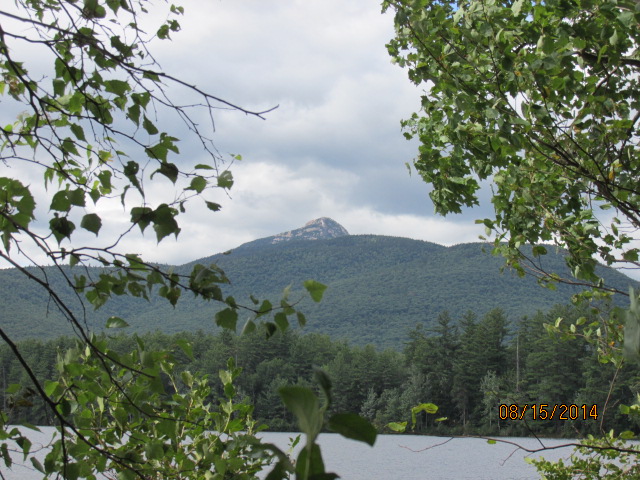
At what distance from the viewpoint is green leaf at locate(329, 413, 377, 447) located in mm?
390

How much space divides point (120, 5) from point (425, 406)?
1195 millimetres

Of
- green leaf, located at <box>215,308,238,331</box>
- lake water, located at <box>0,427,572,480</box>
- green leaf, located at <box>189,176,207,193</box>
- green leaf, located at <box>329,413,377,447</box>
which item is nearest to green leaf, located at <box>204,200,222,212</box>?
green leaf, located at <box>189,176,207,193</box>

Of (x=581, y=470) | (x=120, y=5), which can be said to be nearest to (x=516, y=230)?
(x=581, y=470)

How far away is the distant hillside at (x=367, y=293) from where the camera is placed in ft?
286

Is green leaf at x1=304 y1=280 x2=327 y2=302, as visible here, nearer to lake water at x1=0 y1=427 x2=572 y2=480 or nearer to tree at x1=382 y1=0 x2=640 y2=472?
tree at x1=382 y1=0 x2=640 y2=472

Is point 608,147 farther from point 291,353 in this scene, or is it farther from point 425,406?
point 291,353

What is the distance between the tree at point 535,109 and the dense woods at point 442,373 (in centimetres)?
3328

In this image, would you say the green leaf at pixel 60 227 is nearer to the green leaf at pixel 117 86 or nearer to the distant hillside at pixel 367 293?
the green leaf at pixel 117 86

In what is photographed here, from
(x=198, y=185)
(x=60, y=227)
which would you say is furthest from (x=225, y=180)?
(x=60, y=227)

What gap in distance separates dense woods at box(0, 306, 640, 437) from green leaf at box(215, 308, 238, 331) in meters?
35.4

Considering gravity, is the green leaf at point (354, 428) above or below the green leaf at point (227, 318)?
below

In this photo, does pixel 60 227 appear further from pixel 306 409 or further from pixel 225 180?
pixel 306 409

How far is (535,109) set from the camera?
7.53 feet
